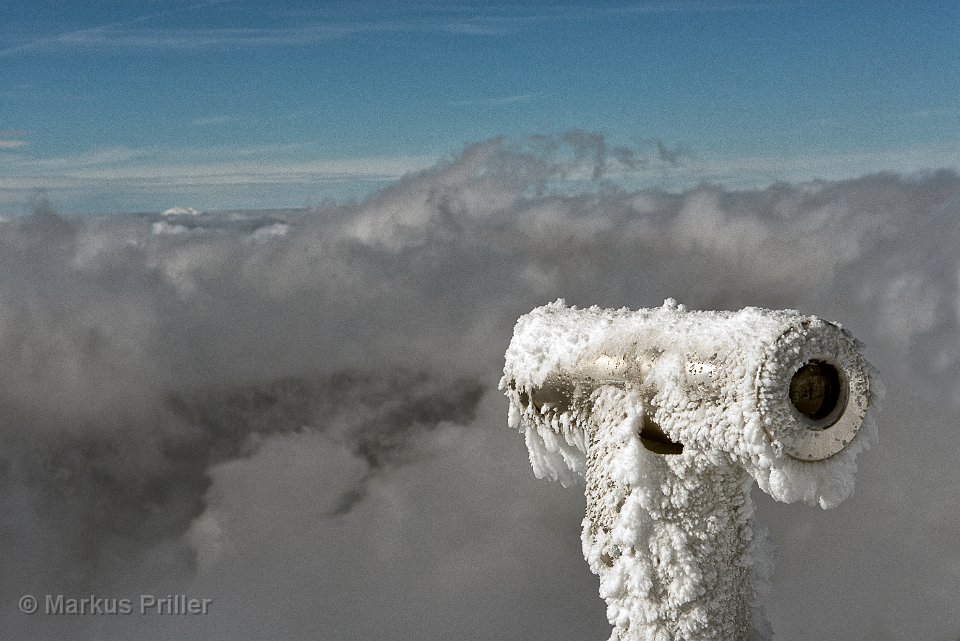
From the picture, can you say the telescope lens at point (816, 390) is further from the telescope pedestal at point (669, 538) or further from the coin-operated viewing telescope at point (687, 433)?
the telescope pedestal at point (669, 538)

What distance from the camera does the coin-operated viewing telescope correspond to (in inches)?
71.9

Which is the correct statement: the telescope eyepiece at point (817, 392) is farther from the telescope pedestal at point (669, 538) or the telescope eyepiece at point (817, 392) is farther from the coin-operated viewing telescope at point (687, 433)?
the telescope pedestal at point (669, 538)

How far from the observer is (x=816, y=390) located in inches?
Answer: 73.6

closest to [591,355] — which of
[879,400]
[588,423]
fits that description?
[588,423]

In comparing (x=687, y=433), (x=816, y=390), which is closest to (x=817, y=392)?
(x=816, y=390)

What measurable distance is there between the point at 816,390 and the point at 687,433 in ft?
1.00

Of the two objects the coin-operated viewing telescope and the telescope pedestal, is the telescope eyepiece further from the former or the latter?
the telescope pedestal

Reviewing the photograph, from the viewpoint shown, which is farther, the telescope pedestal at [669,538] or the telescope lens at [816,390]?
the telescope pedestal at [669,538]

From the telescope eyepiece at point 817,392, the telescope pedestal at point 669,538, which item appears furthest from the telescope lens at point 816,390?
the telescope pedestal at point 669,538

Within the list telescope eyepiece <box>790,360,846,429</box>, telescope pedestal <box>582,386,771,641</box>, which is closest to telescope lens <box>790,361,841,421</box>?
telescope eyepiece <box>790,360,846,429</box>

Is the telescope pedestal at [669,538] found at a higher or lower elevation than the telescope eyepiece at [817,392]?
lower

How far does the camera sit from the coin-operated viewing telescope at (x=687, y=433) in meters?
1.83

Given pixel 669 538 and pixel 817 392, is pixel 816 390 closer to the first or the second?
pixel 817 392

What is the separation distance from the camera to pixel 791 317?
6.08 ft
